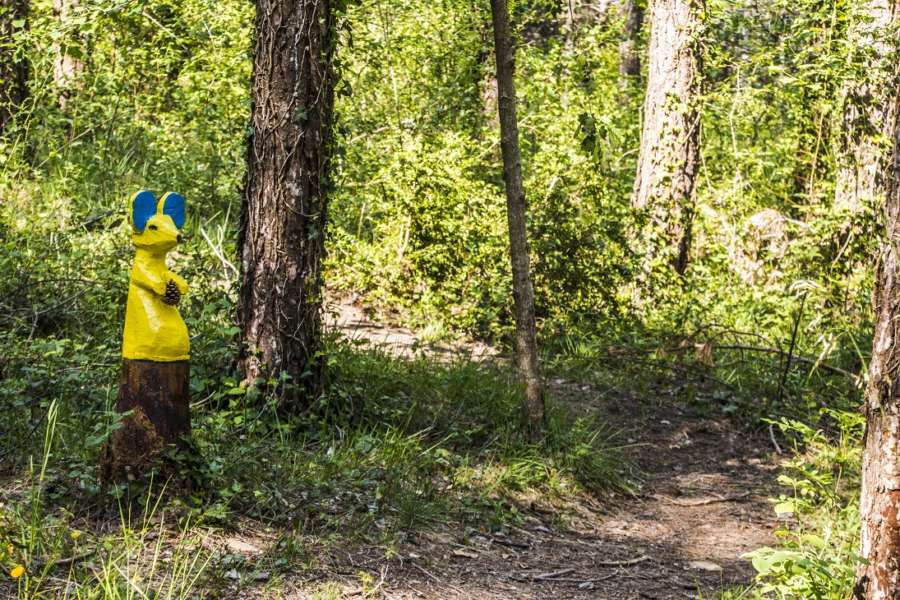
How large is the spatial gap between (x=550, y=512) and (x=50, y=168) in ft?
22.8

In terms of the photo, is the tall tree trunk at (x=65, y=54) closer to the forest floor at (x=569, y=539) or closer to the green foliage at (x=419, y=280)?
the green foliage at (x=419, y=280)

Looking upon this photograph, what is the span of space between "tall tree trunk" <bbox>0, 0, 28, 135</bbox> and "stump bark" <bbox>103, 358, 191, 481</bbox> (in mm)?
6292

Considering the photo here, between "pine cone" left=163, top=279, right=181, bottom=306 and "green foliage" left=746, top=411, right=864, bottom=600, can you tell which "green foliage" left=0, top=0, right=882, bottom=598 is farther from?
"pine cone" left=163, top=279, right=181, bottom=306

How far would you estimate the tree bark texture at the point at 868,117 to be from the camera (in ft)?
27.9

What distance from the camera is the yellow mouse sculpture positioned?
4246mm

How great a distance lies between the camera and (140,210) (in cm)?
427

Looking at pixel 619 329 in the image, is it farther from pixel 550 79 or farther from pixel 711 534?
pixel 550 79

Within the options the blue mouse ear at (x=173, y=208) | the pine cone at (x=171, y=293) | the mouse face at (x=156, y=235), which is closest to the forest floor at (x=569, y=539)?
the pine cone at (x=171, y=293)

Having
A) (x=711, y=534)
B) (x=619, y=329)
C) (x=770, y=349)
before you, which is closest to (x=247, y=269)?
(x=711, y=534)

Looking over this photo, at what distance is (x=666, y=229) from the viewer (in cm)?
958

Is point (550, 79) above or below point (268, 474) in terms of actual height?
above

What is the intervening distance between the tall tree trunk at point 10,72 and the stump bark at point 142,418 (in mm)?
6292

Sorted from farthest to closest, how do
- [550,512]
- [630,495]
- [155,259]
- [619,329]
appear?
1. [619,329]
2. [630,495]
3. [550,512]
4. [155,259]

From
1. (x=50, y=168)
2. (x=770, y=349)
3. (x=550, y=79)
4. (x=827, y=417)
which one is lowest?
(x=827, y=417)
